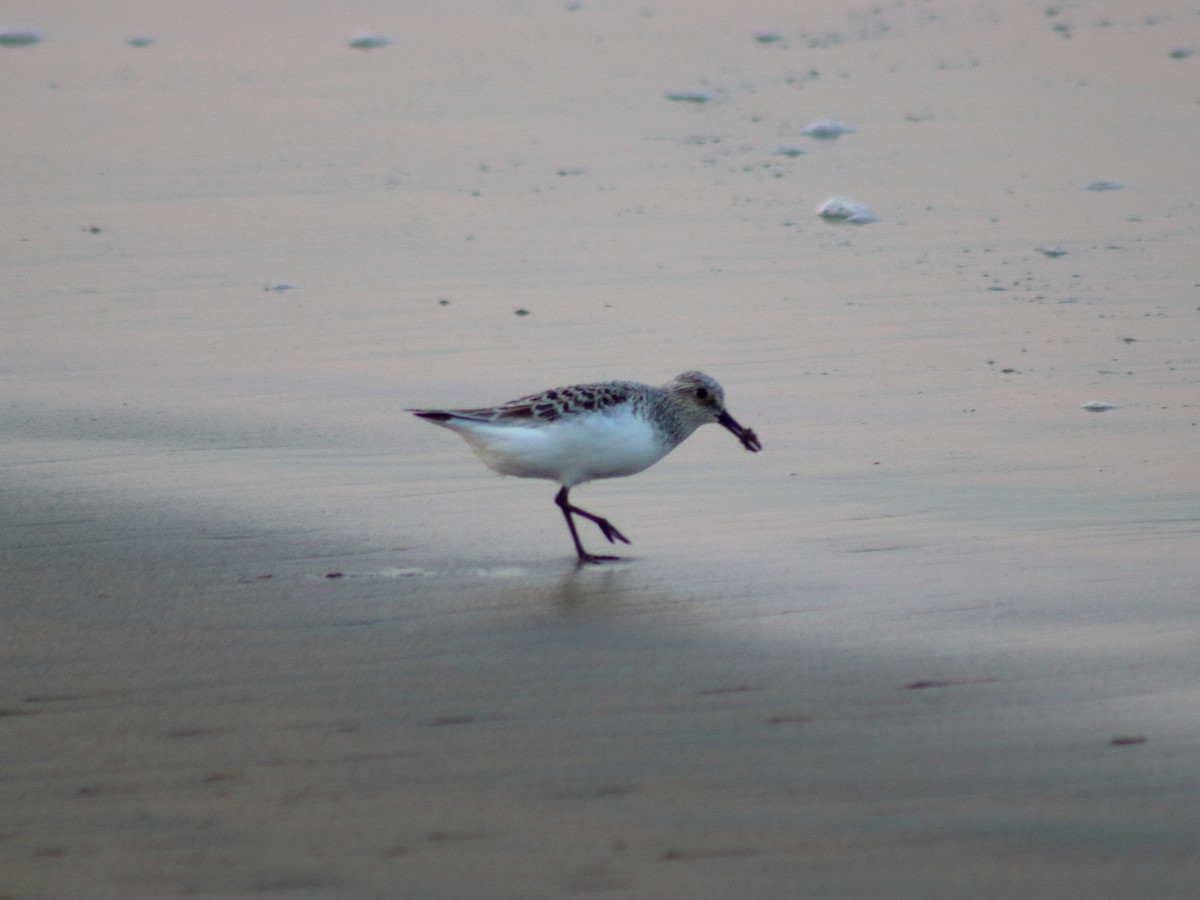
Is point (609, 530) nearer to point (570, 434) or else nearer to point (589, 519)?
point (589, 519)

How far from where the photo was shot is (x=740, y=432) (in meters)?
5.38

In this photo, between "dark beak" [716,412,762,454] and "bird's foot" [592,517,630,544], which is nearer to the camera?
"bird's foot" [592,517,630,544]

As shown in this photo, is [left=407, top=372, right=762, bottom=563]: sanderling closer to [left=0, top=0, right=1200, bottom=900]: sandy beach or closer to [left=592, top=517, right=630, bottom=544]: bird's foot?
[left=592, top=517, right=630, bottom=544]: bird's foot

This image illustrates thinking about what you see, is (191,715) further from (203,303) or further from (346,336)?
(203,303)

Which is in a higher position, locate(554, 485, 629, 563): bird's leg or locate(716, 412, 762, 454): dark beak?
locate(716, 412, 762, 454): dark beak

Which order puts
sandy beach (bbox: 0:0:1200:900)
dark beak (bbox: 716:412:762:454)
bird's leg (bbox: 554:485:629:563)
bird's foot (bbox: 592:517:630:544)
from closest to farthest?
sandy beach (bbox: 0:0:1200:900)
bird's leg (bbox: 554:485:629:563)
bird's foot (bbox: 592:517:630:544)
dark beak (bbox: 716:412:762:454)

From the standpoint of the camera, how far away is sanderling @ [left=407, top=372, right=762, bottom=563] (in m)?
4.98

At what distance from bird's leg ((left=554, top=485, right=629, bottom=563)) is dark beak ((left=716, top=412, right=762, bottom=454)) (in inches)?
19.8

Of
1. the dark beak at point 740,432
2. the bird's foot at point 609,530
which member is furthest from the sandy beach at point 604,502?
the dark beak at point 740,432

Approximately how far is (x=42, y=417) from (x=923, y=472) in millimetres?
3036

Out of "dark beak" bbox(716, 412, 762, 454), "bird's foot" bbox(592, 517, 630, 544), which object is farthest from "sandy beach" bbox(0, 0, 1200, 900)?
"dark beak" bbox(716, 412, 762, 454)

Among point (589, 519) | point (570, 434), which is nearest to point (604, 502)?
point (589, 519)

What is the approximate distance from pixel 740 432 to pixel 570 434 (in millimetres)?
646

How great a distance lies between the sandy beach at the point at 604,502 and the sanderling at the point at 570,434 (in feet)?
0.64
